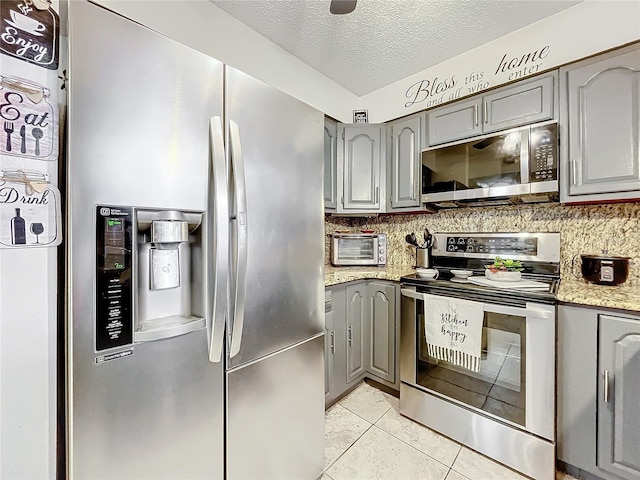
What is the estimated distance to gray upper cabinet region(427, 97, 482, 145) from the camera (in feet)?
6.53

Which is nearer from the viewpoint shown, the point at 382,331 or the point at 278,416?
the point at 278,416

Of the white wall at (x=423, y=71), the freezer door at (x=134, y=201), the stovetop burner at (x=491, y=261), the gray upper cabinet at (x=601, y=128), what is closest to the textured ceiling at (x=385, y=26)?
the white wall at (x=423, y=71)

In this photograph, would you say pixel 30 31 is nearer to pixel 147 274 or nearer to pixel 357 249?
pixel 147 274

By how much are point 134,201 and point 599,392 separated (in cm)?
208

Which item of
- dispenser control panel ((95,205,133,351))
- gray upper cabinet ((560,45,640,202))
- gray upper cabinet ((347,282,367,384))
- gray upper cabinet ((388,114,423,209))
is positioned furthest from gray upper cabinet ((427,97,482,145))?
dispenser control panel ((95,205,133,351))

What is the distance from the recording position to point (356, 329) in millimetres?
2166

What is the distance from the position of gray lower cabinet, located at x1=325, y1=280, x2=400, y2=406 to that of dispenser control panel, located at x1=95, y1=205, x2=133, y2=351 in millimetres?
1286

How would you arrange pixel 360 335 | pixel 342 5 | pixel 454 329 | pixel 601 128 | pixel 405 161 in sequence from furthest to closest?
pixel 405 161, pixel 360 335, pixel 454 329, pixel 601 128, pixel 342 5

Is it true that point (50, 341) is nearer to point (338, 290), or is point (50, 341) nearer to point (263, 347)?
point (263, 347)

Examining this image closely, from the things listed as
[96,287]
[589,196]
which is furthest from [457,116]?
[96,287]

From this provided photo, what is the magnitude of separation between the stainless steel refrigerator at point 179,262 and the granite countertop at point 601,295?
1.31m

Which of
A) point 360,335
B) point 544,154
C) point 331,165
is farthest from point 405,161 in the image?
point 360,335

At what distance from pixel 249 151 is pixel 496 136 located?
169cm

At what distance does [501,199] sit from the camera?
1908 mm
